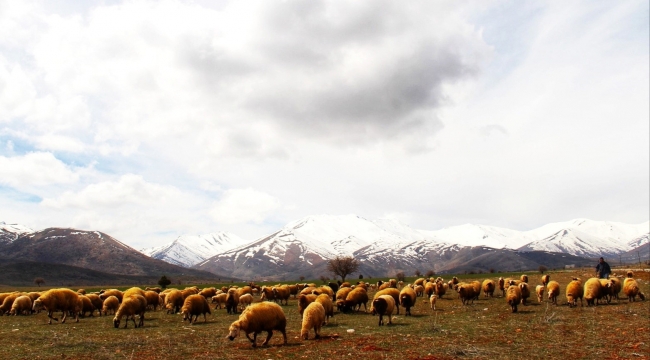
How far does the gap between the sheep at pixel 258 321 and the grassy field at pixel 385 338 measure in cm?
77

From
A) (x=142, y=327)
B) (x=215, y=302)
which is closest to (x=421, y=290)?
(x=215, y=302)

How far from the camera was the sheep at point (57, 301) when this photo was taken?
28.5 m

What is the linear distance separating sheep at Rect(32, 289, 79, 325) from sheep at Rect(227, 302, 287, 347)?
18.4 metres

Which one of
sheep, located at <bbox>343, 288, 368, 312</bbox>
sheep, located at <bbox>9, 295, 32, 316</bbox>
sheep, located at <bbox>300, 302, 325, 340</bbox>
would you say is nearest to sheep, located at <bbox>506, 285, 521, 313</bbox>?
sheep, located at <bbox>343, 288, 368, 312</bbox>

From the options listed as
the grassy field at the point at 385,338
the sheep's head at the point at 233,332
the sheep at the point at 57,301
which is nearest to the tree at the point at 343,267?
the grassy field at the point at 385,338

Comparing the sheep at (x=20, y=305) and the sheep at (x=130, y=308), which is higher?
the sheep at (x=130, y=308)

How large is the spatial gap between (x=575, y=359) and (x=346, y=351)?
9132mm

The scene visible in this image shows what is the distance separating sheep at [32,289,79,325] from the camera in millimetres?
28484

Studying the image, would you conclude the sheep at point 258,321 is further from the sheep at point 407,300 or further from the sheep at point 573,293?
the sheep at point 573,293

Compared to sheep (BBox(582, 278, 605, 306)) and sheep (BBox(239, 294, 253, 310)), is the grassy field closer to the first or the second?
sheep (BBox(582, 278, 605, 306))

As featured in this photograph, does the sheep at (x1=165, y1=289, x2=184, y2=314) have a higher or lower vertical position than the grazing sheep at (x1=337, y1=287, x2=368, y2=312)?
lower

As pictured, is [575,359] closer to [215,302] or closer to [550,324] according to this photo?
[550,324]

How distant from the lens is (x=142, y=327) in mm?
26078

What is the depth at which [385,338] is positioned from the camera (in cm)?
1998
